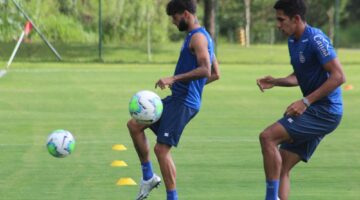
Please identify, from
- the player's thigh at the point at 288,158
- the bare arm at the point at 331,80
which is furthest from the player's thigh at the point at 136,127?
the bare arm at the point at 331,80

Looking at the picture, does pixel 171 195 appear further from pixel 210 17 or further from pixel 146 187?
pixel 210 17

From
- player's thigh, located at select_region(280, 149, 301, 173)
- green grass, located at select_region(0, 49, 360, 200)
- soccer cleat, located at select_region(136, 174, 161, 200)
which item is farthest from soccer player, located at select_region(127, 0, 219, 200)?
player's thigh, located at select_region(280, 149, 301, 173)

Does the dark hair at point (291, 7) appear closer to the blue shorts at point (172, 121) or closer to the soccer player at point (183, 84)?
Result: the soccer player at point (183, 84)

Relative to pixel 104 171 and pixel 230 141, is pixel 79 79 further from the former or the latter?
pixel 104 171

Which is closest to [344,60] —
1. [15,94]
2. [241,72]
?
[241,72]

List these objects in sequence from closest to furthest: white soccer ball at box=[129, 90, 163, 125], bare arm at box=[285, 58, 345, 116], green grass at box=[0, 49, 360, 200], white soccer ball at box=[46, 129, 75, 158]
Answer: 1. bare arm at box=[285, 58, 345, 116]
2. white soccer ball at box=[129, 90, 163, 125]
3. white soccer ball at box=[46, 129, 75, 158]
4. green grass at box=[0, 49, 360, 200]

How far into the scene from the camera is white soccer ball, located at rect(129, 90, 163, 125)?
9.89 meters

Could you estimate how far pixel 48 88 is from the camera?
24.7m

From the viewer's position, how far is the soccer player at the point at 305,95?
29.8ft

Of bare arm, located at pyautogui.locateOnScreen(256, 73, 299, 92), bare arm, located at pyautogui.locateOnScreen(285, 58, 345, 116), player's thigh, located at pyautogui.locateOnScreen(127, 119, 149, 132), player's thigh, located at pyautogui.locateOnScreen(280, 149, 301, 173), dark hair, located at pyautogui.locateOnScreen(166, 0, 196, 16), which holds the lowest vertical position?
player's thigh, located at pyautogui.locateOnScreen(127, 119, 149, 132)

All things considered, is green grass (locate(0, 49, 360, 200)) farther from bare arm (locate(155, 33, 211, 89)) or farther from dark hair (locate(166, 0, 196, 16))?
dark hair (locate(166, 0, 196, 16))

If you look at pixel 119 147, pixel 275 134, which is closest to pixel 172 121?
pixel 275 134

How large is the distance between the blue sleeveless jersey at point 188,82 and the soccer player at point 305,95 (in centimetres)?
100

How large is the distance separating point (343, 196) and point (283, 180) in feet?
4.36
